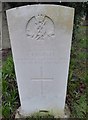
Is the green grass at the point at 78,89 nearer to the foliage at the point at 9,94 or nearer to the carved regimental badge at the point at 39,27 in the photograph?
the foliage at the point at 9,94

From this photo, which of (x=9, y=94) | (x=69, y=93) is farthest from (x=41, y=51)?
(x=69, y=93)

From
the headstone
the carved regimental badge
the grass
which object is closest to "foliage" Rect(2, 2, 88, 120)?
the grass

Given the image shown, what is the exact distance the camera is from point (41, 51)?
12.6 ft

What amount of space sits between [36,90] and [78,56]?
3.65 m

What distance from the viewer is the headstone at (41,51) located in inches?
145

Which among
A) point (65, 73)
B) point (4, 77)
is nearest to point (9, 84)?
point (4, 77)

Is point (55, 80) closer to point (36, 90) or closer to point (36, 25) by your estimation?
point (36, 90)

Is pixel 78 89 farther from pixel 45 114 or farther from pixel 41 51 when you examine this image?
pixel 41 51

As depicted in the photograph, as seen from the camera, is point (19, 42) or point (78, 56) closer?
point (19, 42)

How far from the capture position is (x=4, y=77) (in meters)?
5.35

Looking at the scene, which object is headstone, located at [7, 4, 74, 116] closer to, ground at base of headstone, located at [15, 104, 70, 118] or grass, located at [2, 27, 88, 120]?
ground at base of headstone, located at [15, 104, 70, 118]

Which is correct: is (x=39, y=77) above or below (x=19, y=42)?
below

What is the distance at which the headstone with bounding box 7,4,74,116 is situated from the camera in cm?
367

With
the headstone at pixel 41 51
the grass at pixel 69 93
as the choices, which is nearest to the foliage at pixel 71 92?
the grass at pixel 69 93
